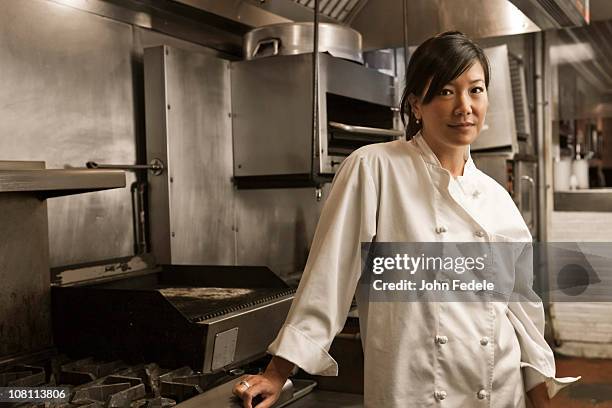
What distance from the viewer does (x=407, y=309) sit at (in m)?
1.16

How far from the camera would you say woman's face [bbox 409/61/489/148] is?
3.73 feet

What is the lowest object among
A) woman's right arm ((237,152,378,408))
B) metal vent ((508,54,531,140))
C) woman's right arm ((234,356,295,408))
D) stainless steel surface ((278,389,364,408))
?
stainless steel surface ((278,389,364,408))

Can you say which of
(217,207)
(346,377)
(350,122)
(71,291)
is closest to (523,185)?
(350,122)

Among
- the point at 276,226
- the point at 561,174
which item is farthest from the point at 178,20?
the point at 561,174

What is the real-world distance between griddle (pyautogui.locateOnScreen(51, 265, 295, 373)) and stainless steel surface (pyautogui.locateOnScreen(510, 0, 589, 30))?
1.22m

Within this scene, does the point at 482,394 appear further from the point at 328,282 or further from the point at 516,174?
the point at 516,174

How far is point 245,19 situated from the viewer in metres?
2.83

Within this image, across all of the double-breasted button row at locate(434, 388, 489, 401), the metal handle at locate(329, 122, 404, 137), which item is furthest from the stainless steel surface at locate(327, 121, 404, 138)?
the double-breasted button row at locate(434, 388, 489, 401)

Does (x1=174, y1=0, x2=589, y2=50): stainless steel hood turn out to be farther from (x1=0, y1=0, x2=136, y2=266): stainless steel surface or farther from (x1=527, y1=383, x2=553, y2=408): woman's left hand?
(x1=527, y1=383, x2=553, y2=408): woman's left hand

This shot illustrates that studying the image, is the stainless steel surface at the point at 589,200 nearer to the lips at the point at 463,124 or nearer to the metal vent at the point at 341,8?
the metal vent at the point at 341,8

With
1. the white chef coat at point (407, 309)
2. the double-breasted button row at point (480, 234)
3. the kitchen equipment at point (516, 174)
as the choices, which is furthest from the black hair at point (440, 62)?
the kitchen equipment at point (516, 174)

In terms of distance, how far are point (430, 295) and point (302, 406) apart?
74 cm

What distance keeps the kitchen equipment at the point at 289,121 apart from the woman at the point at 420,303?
1.29m

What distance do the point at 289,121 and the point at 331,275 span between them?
1.55m
